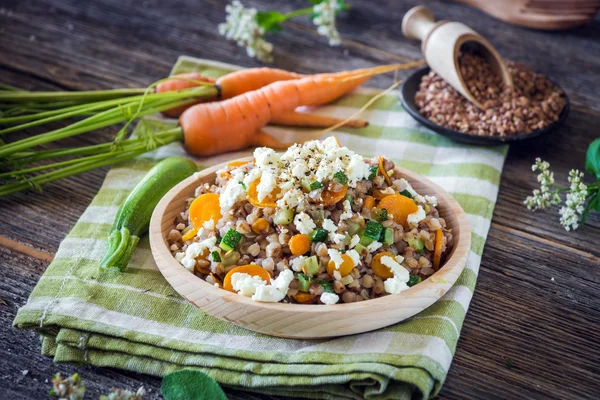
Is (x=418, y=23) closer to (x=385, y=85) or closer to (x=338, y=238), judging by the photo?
(x=385, y=85)

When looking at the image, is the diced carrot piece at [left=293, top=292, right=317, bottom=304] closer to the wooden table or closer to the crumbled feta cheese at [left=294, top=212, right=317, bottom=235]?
the crumbled feta cheese at [left=294, top=212, right=317, bottom=235]

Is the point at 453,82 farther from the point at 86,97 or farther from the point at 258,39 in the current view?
the point at 86,97

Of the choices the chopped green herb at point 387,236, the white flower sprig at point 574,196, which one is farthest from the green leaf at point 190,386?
the white flower sprig at point 574,196

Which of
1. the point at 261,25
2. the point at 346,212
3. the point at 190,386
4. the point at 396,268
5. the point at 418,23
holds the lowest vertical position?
the point at 190,386

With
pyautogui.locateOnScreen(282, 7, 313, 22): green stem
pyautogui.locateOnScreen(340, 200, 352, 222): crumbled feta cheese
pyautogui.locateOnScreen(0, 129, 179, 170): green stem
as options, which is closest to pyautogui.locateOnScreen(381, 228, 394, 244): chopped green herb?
pyautogui.locateOnScreen(340, 200, 352, 222): crumbled feta cheese

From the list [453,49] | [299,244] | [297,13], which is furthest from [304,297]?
[297,13]

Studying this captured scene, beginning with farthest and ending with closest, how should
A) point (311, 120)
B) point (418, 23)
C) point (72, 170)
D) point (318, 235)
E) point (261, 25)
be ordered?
point (261, 25), point (418, 23), point (311, 120), point (72, 170), point (318, 235)
